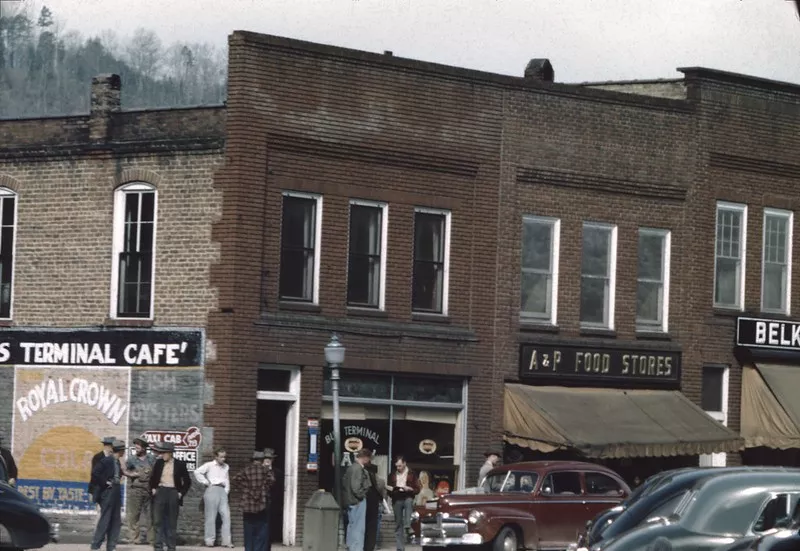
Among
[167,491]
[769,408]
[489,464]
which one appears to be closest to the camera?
[167,491]

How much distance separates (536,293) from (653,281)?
284 centimetres

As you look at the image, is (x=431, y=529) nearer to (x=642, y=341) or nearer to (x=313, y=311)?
(x=313, y=311)

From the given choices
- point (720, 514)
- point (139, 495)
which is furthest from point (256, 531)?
point (720, 514)

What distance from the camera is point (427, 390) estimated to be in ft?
108

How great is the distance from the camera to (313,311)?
31312mm

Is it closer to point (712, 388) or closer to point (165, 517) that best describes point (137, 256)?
point (165, 517)

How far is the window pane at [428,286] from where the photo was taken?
3288 cm

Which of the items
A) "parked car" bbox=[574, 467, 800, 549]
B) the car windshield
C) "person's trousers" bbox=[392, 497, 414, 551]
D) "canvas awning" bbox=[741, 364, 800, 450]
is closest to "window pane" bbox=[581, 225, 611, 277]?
"canvas awning" bbox=[741, 364, 800, 450]

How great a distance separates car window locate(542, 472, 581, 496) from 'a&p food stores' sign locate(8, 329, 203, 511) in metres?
6.63

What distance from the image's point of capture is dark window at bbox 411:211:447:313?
3284cm

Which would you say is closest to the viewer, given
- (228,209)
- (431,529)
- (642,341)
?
(431,529)

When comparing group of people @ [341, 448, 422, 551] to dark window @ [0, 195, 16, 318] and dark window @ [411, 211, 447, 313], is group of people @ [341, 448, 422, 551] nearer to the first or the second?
dark window @ [411, 211, 447, 313]

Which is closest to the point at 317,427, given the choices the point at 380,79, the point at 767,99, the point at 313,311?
the point at 313,311

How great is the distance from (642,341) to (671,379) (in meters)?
1.02
